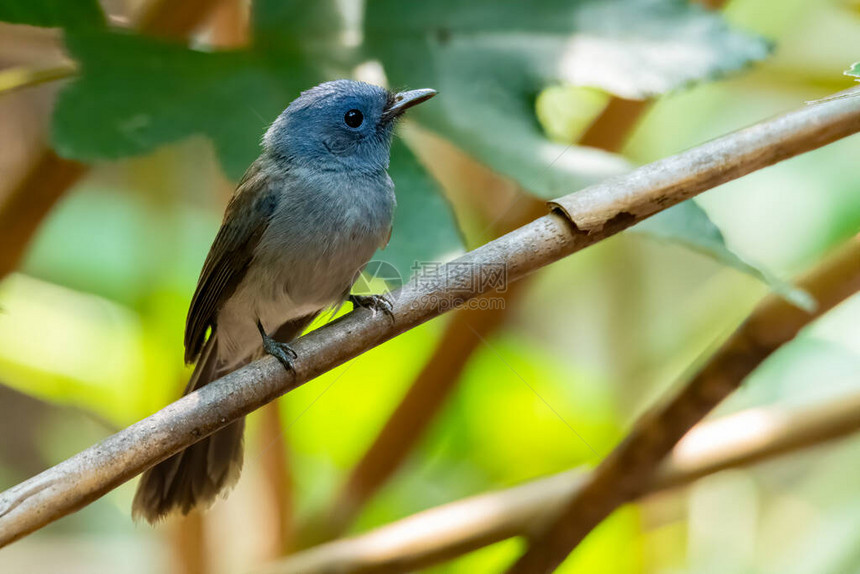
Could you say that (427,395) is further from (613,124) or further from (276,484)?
(613,124)

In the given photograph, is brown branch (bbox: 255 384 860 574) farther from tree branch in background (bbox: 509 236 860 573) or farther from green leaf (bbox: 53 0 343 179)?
green leaf (bbox: 53 0 343 179)

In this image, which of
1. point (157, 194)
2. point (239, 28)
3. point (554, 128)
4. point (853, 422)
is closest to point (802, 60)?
point (554, 128)

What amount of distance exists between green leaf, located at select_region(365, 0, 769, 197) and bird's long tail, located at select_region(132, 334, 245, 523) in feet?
2.72

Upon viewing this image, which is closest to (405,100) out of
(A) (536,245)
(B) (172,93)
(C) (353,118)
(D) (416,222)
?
(C) (353,118)

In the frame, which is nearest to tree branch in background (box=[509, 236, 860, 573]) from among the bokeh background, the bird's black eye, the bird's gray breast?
the bokeh background

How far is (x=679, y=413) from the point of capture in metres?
1.59

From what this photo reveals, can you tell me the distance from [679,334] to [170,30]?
6.22 ft

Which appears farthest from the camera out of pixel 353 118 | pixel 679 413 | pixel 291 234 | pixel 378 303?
pixel 353 118

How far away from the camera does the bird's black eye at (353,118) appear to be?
189cm

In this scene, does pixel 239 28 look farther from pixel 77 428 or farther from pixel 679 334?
pixel 679 334

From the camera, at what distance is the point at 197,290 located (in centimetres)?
183

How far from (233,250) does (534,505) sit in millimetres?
900

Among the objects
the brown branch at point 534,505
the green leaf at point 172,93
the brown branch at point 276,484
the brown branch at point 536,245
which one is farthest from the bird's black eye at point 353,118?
the brown branch at point 534,505

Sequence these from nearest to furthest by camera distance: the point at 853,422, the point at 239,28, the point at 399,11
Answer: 1. the point at 853,422
2. the point at 399,11
3. the point at 239,28
